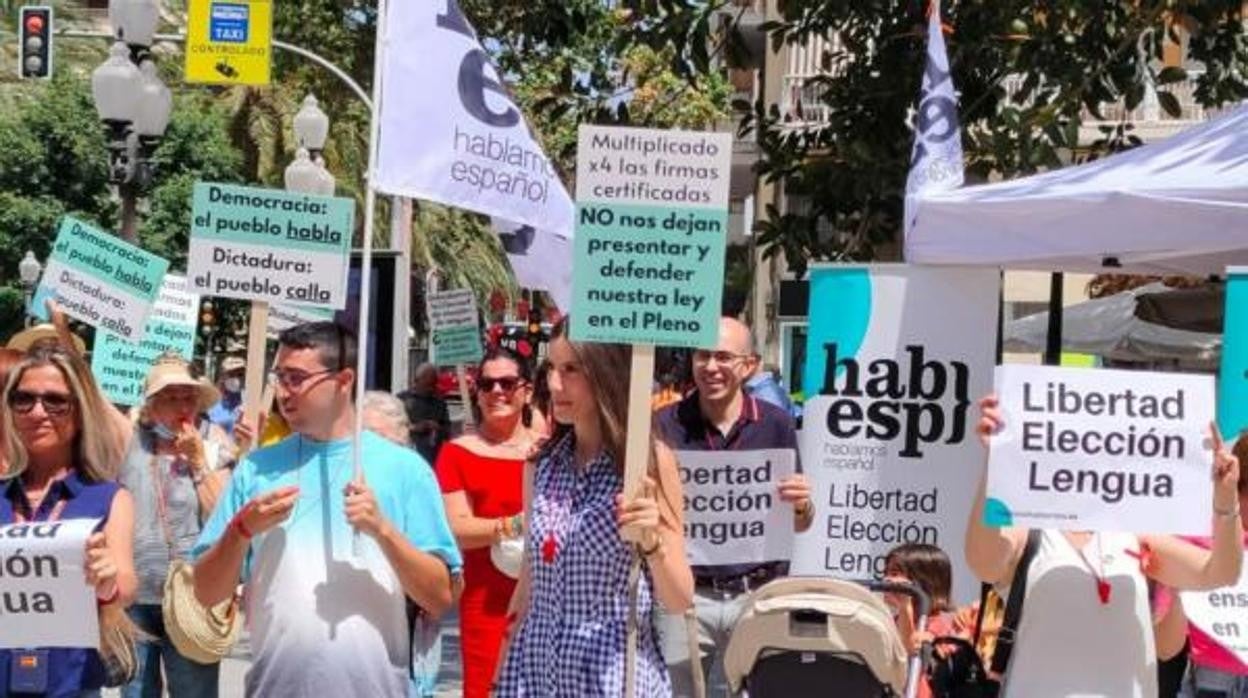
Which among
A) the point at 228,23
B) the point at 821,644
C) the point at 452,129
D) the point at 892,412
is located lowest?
the point at 821,644

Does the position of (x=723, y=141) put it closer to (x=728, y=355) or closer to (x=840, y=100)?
(x=728, y=355)

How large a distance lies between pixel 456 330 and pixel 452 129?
22.5 feet

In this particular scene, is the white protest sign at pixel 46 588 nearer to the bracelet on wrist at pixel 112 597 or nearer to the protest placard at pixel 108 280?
the bracelet on wrist at pixel 112 597

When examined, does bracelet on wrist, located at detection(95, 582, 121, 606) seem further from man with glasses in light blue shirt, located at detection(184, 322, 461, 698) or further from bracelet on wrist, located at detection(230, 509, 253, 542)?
bracelet on wrist, located at detection(230, 509, 253, 542)

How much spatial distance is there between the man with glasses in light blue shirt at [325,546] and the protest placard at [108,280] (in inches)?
195

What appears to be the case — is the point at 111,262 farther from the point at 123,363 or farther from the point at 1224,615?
the point at 1224,615

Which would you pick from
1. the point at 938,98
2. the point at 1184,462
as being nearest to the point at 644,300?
the point at 1184,462

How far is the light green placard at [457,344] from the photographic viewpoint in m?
14.8

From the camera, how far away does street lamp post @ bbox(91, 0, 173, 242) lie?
49.6 ft

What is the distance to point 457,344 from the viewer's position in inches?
583

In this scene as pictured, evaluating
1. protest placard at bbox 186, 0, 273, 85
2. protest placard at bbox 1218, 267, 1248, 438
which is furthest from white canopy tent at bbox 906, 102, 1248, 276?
protest placard at bbox 186, 0, 273, 85

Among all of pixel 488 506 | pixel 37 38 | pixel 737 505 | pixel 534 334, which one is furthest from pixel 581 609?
pixel 534 334

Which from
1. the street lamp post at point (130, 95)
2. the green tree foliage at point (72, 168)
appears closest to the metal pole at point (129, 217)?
the street lamp post at point (130, 95)

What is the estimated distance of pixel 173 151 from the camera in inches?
1646
